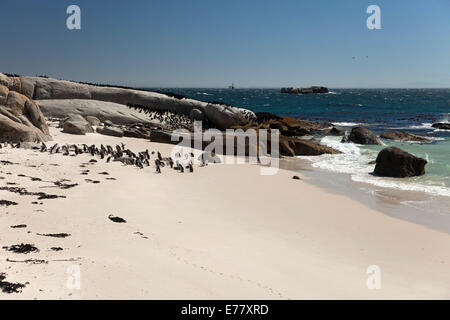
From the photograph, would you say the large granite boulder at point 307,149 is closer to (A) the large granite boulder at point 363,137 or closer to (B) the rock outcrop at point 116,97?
(A) the large granite boulder at point 363,137

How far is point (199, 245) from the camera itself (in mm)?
6840

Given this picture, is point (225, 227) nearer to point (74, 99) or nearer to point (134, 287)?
point (134, 287)

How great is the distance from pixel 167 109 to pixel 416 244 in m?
28.4

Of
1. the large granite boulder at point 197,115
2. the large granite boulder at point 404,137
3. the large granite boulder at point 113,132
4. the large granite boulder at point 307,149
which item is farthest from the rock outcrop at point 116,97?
the large granite boulder at point 404,137

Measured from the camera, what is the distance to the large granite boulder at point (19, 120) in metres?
15.7

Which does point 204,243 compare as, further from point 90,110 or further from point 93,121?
point 90,110

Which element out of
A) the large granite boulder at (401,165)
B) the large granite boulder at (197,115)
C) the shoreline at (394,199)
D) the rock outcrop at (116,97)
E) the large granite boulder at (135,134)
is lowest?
the shoreline at (394,199)

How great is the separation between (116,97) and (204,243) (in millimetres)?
29006

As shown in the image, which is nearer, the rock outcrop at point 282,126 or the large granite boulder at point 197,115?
Answer: the rock outcrop at point 282,126

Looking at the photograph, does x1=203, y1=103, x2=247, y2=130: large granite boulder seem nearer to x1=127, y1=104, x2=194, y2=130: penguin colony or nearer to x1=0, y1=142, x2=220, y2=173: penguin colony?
x1=127, y1=104, x2=194, y2=130: penguin colony

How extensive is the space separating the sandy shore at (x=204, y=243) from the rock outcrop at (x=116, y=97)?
63.3 ft

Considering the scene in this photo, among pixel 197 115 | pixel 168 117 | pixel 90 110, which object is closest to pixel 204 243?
pixel 90 110

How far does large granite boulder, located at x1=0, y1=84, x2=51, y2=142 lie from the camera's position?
1573 cm

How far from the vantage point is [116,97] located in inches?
1321
